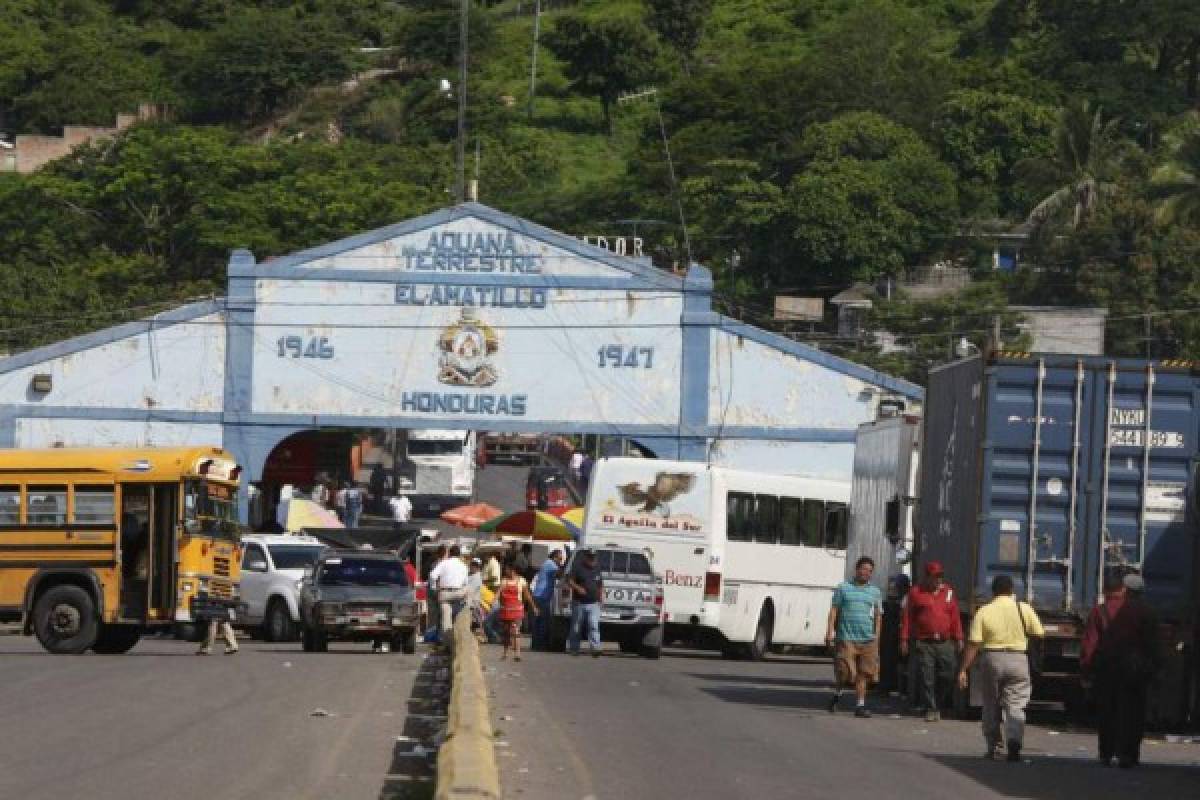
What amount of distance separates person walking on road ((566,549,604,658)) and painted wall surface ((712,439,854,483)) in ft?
64.4

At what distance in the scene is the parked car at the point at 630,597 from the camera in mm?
39125

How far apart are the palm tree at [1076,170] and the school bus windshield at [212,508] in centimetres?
6935

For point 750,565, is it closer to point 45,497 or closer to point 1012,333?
point 45,497

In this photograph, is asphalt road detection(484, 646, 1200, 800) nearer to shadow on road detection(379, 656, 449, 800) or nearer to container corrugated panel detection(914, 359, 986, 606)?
shadow on road detection(379, 656, 449, 800)

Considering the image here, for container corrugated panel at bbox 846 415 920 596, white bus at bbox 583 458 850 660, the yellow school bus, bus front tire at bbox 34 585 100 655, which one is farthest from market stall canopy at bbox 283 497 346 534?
bus front tire at bbox 34 585 100 655

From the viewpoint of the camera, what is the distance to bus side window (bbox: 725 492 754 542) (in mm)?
42188

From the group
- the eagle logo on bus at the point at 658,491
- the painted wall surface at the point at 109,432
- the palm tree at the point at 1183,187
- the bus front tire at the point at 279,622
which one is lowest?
the bus front tire at the point at 279,622

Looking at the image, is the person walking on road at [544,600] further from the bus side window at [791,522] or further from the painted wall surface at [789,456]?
the painted wall surface at [789,456]

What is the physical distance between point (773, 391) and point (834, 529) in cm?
1405

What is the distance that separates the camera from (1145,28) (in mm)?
137750

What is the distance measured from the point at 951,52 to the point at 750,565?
407 ft

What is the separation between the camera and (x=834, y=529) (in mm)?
44281

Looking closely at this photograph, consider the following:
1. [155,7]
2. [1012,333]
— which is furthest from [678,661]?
[155,7]

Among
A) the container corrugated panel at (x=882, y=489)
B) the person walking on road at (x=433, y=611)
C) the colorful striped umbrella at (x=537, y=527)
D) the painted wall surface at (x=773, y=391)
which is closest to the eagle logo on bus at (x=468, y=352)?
the colorful striped umbrella at (x=537, y=527)
